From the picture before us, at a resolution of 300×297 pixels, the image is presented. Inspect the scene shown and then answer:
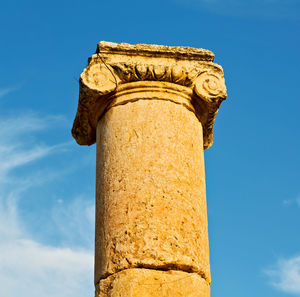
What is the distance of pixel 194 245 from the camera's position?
6.96 meters

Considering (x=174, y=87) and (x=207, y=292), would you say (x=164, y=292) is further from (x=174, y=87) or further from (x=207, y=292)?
(x=174, y=87)

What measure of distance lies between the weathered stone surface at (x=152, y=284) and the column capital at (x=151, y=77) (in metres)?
2.29

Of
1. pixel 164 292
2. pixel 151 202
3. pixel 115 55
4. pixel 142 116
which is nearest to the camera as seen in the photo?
pixel 164 292

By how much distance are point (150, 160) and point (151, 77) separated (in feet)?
4.11

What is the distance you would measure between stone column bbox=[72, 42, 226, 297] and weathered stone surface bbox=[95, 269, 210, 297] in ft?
0.03

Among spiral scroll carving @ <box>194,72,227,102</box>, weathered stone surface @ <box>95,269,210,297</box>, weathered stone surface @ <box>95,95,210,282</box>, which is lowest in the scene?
weathered stone surface @ <box>95,269,210,297</box>

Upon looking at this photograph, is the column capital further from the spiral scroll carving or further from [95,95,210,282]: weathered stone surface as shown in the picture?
[95,95,210,282]: weathered stone surface

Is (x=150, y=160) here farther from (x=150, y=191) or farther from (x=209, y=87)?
(x=209, y=87)

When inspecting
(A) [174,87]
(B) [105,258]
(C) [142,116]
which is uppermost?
(A) [174,87]

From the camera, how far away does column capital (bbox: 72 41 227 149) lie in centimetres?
802

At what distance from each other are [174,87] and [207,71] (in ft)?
1.77

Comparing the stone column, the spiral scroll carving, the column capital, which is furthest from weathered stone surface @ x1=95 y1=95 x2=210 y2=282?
the spiral scroll carving

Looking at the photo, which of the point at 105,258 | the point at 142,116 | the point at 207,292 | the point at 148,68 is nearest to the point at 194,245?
the point at 207,292

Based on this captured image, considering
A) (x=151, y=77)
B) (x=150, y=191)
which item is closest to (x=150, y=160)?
(x=150, y=191)
